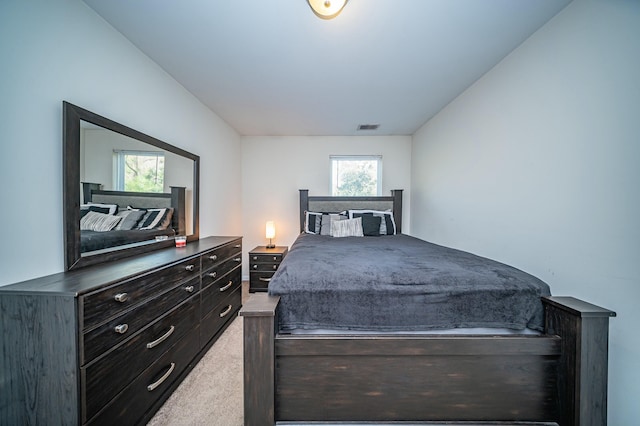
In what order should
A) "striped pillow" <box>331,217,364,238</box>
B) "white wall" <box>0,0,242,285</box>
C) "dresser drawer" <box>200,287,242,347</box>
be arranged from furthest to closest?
"striped pillow" <box>331,217,364,238</box> → "dresser drawer" <box>200,287,242,347</box> → "white wall" <box>0,0,242,285</box>

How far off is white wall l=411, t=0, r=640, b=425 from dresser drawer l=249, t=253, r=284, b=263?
2.45 meters

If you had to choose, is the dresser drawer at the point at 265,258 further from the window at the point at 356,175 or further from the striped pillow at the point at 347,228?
the window at the point at 356,175

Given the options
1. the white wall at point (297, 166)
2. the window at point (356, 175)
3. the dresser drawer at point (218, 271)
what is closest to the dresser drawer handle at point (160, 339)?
the dresser drawer at point (218, 271)

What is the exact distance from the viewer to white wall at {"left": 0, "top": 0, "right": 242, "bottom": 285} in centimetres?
114

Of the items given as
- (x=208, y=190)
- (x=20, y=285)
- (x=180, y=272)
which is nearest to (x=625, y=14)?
(x=180, y=272)

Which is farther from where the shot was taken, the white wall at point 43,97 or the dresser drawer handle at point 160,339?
the dresser drawer handle at point 160,339

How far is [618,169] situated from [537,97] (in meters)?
0.74

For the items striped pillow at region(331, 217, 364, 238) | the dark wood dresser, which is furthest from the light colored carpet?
striped pillow at region(331, 217, 364, 238)

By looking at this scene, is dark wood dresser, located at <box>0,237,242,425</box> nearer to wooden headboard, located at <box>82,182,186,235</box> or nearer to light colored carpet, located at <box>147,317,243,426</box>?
light colored carpet, located at <box>147,317,243,426</box>

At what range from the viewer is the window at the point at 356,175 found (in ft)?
13.8

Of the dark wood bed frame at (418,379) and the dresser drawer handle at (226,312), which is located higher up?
the dark wood bed frame at (418,379)

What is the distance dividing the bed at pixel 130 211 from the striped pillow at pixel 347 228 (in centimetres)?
189

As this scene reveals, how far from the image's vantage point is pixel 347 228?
3535mm

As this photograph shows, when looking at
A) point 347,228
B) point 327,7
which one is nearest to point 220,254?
point 347,228
